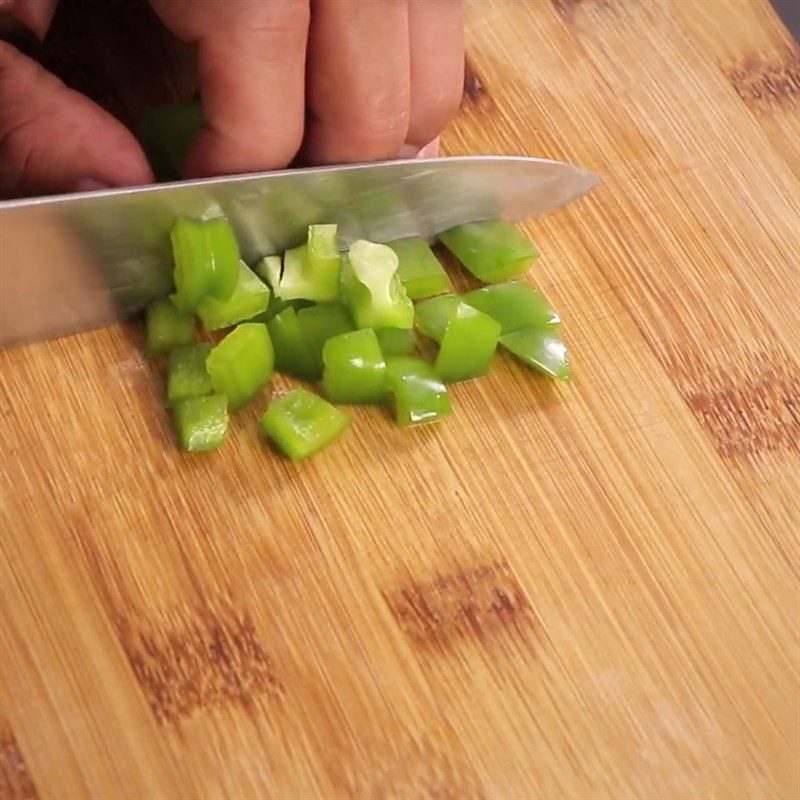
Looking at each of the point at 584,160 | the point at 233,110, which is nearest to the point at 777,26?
the point at 584,160

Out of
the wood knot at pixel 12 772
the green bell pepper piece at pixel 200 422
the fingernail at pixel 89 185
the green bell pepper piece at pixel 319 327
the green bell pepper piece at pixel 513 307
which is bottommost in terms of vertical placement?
the wood knot at pixel 12 772

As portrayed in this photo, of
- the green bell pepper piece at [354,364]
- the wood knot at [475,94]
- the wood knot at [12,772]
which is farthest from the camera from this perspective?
the wood knot at [475,94]

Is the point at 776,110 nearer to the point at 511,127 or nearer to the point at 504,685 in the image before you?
the point at 511,127

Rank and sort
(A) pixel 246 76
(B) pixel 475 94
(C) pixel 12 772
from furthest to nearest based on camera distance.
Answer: (B) pixel 475 94 → (A) pixel 246 76 → (C) pixel 12 772

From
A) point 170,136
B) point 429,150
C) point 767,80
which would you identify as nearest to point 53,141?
point 170,136

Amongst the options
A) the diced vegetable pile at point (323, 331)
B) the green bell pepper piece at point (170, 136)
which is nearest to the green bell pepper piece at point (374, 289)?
the diced vegetable pile at point (323, 331)

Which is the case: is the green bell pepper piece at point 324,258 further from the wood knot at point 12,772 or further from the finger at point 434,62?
the wood knot at point 12,772

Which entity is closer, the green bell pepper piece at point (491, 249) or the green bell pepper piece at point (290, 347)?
the green bell pepper piece at point (290, 347)

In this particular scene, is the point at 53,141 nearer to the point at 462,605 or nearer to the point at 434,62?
the point at 434,62
